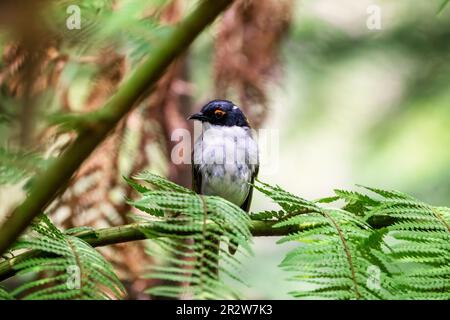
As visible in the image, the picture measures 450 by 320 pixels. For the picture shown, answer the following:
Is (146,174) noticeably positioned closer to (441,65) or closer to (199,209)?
(199,209)

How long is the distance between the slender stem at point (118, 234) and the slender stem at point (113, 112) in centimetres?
61

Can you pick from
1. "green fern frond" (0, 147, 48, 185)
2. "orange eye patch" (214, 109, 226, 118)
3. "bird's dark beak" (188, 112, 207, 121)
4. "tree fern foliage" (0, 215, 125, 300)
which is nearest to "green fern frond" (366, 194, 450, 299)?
"tree fern foliage" (0, 215, 125, 300)

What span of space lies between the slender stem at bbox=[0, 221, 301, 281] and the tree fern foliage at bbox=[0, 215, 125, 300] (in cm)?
2

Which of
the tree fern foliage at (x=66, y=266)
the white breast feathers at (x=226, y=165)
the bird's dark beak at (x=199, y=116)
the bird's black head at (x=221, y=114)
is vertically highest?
the bird's black head at (x=221, y=114)

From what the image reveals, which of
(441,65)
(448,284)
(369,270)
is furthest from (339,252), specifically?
(441,65)

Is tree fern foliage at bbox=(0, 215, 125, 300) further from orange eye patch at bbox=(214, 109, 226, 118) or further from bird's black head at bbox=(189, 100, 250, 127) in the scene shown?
orange eye patch at bbox=(214, 109, 226, 118)

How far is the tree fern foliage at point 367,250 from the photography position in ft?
4.07

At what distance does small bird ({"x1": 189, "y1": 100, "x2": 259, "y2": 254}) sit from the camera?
4.21 metres

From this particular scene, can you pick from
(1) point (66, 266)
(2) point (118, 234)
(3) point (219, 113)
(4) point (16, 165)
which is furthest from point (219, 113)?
(4) point (16, 165)

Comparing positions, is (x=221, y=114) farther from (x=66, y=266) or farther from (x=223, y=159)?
(x=66, y=266)

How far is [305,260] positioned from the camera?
4.16 ft

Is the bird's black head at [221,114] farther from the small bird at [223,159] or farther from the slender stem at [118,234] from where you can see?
the slender stem at [118,234]

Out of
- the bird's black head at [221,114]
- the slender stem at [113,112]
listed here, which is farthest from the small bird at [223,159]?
the slender stem at [113,112]
